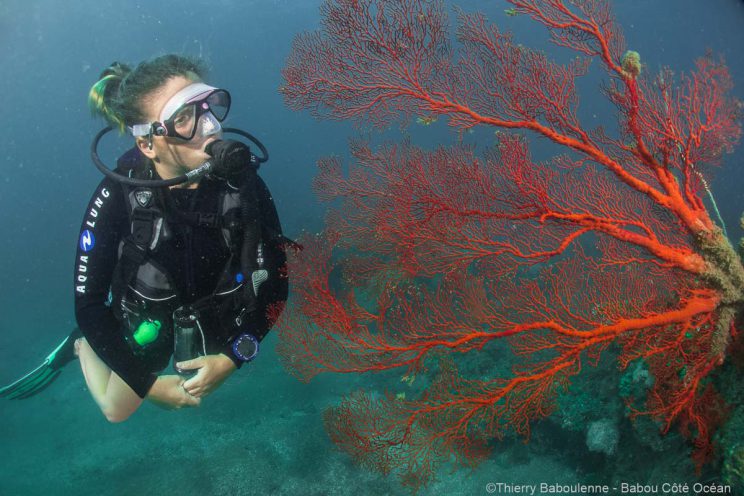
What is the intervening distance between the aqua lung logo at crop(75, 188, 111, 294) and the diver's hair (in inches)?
24.6

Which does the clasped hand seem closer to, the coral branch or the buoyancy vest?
the buoyancy vest

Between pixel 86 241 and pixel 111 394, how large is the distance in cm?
130

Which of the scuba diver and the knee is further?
the knee

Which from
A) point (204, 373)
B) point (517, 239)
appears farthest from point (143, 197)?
point (517, 239)

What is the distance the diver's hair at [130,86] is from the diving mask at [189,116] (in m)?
0.13

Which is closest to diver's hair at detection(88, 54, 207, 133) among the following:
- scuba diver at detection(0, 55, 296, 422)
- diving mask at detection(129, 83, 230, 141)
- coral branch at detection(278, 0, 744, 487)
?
scuba diver at detection(0, 55, 296, 422)

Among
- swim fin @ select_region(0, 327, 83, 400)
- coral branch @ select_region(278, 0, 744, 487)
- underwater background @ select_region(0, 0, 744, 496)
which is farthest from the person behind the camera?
underwater background @ select_region(0, 0, 744, 496)

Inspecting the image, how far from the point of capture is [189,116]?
3113 millimetres

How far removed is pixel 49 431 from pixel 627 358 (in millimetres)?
14012

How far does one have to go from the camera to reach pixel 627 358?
3002mm

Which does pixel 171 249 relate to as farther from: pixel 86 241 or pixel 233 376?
pixel 233 376

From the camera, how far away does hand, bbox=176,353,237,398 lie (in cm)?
302

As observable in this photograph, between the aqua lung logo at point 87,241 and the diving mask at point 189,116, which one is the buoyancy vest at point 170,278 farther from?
the diving mask at point 189,116

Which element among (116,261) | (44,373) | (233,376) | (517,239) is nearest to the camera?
(116,261)
